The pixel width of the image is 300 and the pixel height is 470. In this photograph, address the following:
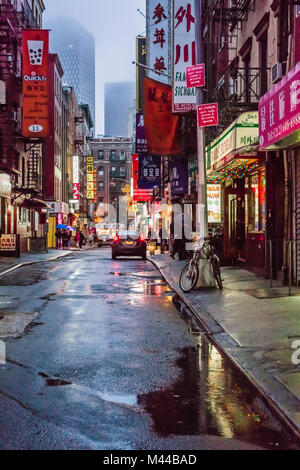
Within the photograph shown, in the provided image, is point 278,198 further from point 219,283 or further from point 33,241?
point 33,241

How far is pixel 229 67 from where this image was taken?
21406 mm

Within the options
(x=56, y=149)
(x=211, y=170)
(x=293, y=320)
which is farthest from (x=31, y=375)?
(x=56, y=149)

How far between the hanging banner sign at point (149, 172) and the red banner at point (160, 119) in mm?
18682

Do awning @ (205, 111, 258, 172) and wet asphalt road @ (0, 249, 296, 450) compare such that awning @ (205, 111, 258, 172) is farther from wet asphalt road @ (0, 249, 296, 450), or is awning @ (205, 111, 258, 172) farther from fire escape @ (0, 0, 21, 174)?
fire escape @ (0, 0, 21, 174)

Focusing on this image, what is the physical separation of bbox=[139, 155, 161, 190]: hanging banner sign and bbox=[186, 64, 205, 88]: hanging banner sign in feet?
92.7

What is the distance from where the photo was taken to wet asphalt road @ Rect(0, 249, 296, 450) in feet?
14.5

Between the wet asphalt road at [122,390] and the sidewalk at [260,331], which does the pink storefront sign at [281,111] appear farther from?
the wet asphalt road at [122,390]

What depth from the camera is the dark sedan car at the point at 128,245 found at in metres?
31.1

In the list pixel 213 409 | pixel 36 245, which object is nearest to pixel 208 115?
pixel 213 409

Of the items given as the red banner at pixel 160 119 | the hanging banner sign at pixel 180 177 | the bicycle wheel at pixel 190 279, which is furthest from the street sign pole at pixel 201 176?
the hanging banner sign at pixel 180 177

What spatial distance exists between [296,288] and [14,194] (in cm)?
2664

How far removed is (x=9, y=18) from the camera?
3397 cm

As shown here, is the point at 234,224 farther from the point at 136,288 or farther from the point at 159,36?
the point at 159,36

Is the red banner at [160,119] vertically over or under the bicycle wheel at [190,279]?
over
